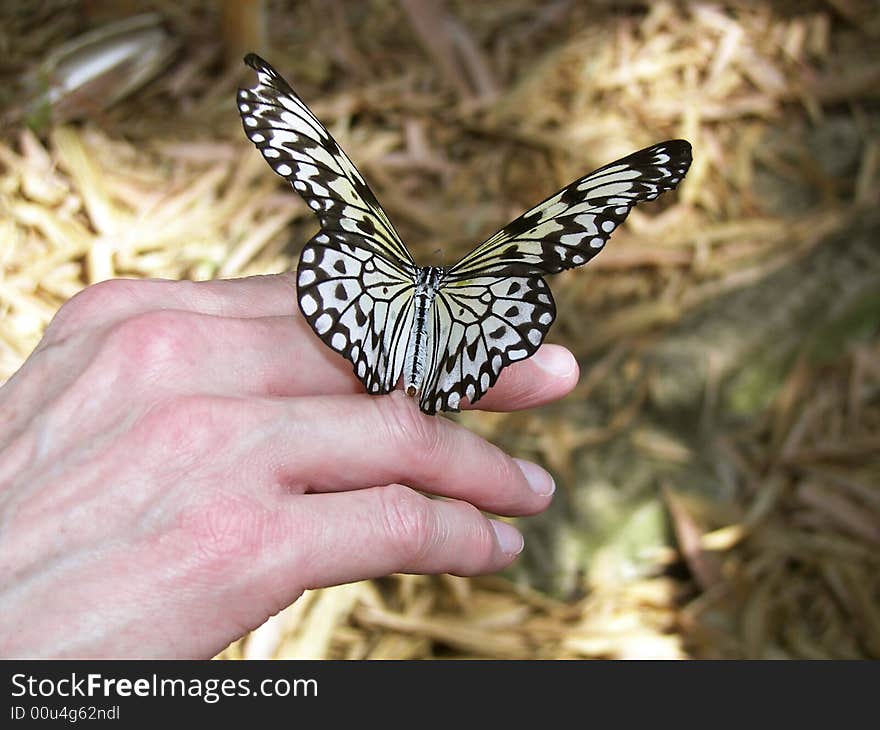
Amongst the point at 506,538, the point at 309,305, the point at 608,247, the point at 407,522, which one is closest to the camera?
the point at 309,305

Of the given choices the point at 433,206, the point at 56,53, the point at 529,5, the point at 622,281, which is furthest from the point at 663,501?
the point at 56,53

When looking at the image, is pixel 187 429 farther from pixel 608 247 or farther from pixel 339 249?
pixel 608 247

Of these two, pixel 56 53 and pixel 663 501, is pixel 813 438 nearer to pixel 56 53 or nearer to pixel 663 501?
pixel 663 501

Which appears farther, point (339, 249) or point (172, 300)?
point (172, 300)

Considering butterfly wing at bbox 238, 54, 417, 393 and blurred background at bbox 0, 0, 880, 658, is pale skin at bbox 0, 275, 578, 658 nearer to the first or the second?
butterfly wing at bbox 238, 54, 417, 393

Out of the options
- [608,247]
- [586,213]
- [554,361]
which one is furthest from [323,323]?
[608,247]

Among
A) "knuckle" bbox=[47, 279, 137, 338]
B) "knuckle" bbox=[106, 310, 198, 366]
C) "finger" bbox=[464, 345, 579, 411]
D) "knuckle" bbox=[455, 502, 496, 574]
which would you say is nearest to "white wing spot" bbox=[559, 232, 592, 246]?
"finger" bbox=[464, 345, 579, 411]
